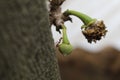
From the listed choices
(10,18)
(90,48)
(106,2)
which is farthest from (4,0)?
(106,2)

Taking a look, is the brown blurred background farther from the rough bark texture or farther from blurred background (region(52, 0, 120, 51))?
the rough bark texture

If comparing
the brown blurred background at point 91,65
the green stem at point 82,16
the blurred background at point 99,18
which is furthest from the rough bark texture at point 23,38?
the blurred background at point 99,18

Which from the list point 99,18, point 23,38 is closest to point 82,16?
point 23,38

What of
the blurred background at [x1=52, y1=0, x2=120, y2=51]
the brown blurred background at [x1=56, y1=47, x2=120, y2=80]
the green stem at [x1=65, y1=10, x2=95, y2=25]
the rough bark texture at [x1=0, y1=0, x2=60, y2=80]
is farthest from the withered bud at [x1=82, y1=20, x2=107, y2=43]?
the blurred background at [x1=52, y1=0, x2=120, y2=51]

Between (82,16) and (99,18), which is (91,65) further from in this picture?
(82,16)

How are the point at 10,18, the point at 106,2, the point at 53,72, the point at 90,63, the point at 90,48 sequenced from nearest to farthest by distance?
1. the point at 10,18
2. the point at 53,72
3. the point at 90,63
4. the point at 90,48
5. the point at 106,2

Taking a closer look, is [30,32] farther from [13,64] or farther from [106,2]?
[106,2]
